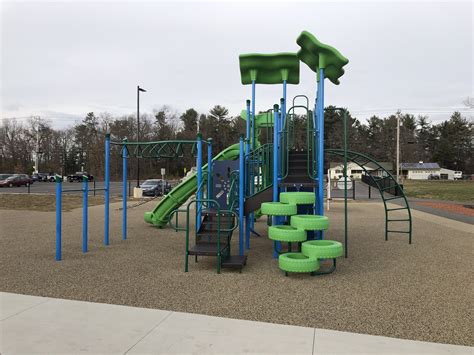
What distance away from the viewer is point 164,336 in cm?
363

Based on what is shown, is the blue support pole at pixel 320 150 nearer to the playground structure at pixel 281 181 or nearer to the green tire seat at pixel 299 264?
the playground structure at pixel 281 181

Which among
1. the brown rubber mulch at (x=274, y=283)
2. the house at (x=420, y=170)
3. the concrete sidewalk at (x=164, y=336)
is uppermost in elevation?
the house at (x=420, y=170)

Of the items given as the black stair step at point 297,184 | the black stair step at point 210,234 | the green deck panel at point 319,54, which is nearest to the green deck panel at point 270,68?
the green deck panel at point 319,54

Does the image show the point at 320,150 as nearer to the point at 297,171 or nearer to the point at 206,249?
the point at 297,171

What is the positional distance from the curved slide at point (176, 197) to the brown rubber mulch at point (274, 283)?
1.76m

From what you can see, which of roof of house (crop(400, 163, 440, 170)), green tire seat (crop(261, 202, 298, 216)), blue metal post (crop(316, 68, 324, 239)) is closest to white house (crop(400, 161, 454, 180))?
roof of house (crop(400, 163, 440, 170))

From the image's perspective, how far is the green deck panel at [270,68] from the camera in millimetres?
8656

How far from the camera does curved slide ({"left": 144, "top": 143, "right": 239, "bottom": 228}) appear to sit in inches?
425

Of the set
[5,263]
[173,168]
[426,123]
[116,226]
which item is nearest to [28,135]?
[173,168]

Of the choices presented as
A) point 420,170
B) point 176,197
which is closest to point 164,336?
point 176,197

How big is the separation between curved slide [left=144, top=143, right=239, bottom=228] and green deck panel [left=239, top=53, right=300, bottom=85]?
8.31 feet

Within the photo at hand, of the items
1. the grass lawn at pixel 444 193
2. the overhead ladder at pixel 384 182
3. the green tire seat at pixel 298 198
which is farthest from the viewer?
the grass lawn at pixel 444 193

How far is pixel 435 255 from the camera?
315 inches

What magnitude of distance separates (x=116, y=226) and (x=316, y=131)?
23.8ft
